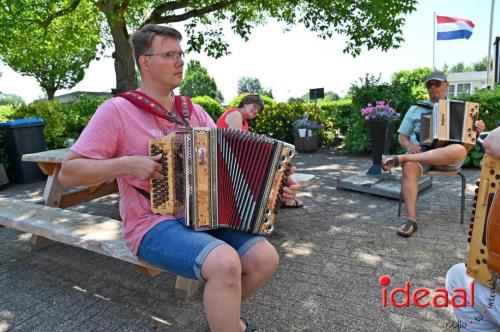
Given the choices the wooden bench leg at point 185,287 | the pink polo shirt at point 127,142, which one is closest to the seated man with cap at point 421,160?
the wooden bench leg at point 185,287

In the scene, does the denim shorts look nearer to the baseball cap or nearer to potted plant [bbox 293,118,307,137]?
the baseball cap

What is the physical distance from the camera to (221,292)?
1.77 meters

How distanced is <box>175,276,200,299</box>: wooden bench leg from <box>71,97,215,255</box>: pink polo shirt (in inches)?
25.2

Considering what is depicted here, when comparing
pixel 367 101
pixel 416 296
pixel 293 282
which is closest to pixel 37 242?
pixel 293 282

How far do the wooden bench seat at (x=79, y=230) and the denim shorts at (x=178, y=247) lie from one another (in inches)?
5.6

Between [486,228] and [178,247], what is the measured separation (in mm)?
1409

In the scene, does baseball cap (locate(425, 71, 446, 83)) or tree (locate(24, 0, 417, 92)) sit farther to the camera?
tree (locate(24, 0, 417, 92))

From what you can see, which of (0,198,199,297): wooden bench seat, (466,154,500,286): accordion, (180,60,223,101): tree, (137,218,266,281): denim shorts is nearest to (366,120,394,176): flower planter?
(0,198,199,297): wooden bench seat

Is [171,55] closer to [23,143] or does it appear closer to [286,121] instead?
[23,143]

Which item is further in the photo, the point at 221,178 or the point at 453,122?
the point at 453,122

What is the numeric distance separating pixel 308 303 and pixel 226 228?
2.85 feet

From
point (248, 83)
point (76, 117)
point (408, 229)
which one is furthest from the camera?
point (248, 83)

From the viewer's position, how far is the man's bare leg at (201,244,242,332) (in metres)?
1.76

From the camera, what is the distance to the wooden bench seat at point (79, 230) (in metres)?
2.25
